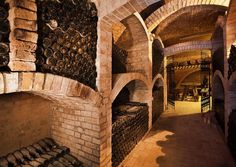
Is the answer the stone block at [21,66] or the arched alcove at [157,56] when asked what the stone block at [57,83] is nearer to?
the stone block at [21,66]

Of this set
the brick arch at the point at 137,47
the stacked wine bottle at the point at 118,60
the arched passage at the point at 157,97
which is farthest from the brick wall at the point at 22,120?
the arched passage at the point at 157,97

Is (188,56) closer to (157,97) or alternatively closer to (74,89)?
(157,97)

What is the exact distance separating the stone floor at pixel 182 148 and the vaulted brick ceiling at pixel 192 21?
15.1 ft

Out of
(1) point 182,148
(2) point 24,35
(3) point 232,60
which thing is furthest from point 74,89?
(3) point 232,60

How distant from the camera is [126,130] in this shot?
424cm

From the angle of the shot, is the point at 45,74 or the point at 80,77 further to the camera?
the point at 80,77

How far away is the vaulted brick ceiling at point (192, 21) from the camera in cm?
594

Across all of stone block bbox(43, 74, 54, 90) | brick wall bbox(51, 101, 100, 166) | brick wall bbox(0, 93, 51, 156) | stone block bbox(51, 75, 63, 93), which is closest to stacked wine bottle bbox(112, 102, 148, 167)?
brick wall bbox(51, 101, 100, 166)

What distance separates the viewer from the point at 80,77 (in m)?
2.53

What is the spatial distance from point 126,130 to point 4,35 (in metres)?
3.55

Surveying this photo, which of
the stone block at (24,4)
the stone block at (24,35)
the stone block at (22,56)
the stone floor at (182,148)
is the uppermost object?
the stone block at (24,4)

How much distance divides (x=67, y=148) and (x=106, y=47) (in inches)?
91.1

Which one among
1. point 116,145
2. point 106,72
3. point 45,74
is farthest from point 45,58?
point 116,145

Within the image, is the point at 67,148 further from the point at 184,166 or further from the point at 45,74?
the point at 184,166
